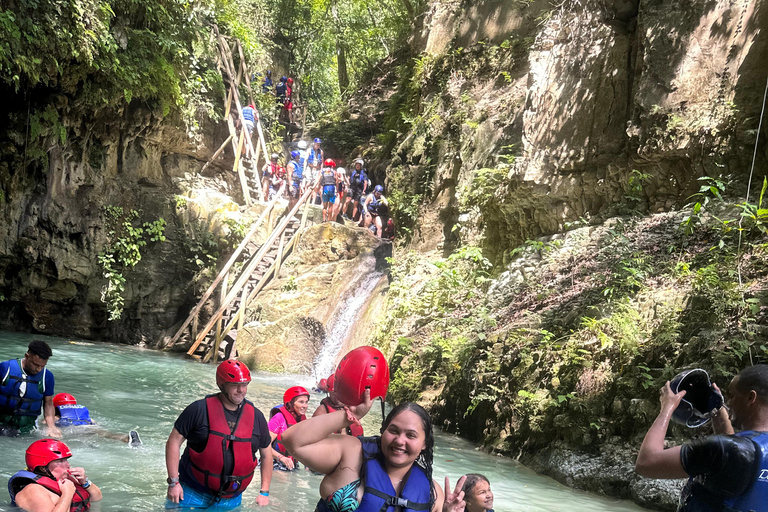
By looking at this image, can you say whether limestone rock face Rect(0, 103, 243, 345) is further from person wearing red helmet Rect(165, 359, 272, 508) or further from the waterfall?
person wearing red helmet Rect(165, 359, 272, 508)

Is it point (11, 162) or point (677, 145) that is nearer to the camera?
point (677, 145)

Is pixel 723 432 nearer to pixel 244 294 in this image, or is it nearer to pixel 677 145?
pixel 677 145

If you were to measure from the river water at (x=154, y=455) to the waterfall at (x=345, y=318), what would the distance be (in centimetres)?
201

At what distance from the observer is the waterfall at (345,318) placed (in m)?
15.9


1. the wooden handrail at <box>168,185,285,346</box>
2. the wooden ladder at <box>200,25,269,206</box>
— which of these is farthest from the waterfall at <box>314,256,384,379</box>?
the wooden ladder at <box>200,25,269,206</box>

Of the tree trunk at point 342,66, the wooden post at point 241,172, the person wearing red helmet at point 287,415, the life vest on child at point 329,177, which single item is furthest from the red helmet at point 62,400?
the tree trunk at point 342,66

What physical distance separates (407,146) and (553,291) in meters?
10.5

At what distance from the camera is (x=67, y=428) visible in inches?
306

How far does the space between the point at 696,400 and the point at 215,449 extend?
127 inches

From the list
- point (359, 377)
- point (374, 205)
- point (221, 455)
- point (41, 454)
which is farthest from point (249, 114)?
point (359, 377)

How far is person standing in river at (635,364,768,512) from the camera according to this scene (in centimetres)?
244

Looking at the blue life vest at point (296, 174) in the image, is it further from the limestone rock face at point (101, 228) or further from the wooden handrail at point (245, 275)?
the limestone rock face at point (101, 228)

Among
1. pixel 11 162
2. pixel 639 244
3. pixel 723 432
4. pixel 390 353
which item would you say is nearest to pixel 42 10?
pixel 11 162

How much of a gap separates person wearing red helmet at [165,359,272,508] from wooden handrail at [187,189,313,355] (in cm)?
1358
